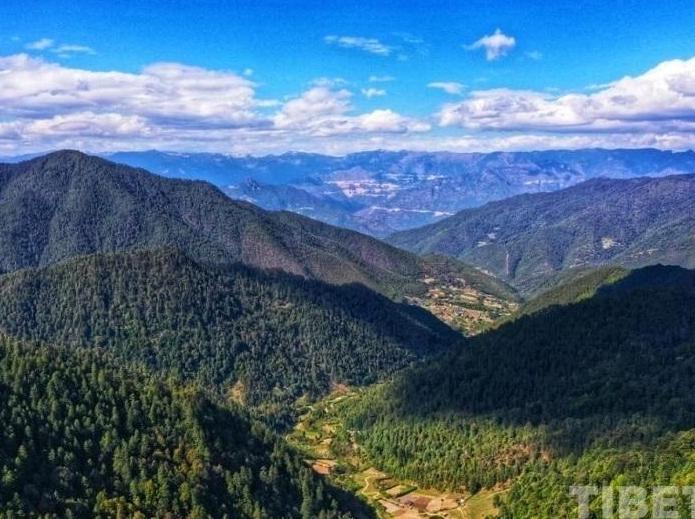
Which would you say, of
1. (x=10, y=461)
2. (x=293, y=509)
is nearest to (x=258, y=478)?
(x=293, y=509)

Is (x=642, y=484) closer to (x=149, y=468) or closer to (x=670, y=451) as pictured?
(x=670, y=451)

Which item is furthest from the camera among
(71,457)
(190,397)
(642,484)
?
(190,397)

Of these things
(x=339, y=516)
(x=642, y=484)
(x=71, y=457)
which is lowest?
(x=339, y=516)

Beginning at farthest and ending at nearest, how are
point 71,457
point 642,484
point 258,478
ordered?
point 258,478
point 642,484
point 71,457

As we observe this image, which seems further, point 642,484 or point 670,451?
point 670,451

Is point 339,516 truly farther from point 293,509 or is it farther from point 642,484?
point 642,484

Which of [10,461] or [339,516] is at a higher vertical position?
[10,461]
